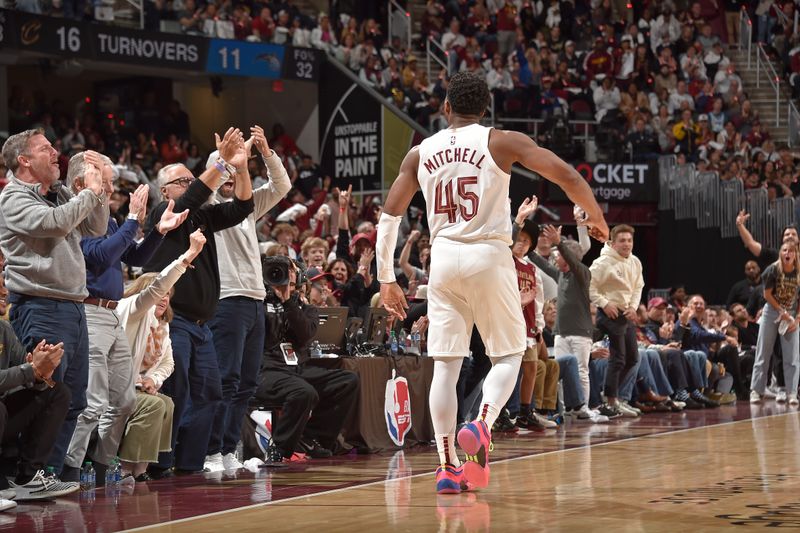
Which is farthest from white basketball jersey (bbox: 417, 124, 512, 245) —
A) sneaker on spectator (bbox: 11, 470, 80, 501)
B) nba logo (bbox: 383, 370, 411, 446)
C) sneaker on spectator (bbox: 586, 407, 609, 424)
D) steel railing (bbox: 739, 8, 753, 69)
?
steel railing (bbox: 739, 8, 753, 69)

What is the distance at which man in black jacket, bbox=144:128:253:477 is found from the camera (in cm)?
738

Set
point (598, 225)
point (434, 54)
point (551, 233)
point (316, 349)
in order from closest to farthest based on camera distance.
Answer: point (598, 225), point (316, 349), point (551, 233), point (434, 54)

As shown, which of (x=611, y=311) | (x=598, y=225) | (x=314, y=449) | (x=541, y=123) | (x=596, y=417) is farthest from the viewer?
(x=541, y=123)

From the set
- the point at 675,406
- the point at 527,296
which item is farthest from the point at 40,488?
the point at 675,406

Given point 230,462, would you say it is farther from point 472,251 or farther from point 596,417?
point 596,417

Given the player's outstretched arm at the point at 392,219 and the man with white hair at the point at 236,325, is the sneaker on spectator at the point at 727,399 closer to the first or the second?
the man with white hair at the point at 236,325

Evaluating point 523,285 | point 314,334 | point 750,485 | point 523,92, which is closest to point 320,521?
point 750,485

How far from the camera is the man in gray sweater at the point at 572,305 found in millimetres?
11586

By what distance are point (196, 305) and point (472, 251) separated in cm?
211

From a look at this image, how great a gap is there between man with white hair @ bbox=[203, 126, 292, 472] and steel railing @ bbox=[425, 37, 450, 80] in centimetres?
1434

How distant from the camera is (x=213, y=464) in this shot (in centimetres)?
769

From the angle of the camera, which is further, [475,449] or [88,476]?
[88,476]

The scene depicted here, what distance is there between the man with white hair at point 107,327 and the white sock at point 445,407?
1808mm

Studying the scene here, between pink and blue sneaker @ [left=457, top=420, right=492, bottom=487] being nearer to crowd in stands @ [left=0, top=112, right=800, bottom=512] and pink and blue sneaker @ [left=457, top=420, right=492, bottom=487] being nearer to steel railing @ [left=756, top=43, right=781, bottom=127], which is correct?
crowd in stands @ [left=0, top=112, right=800, bottom=512]
